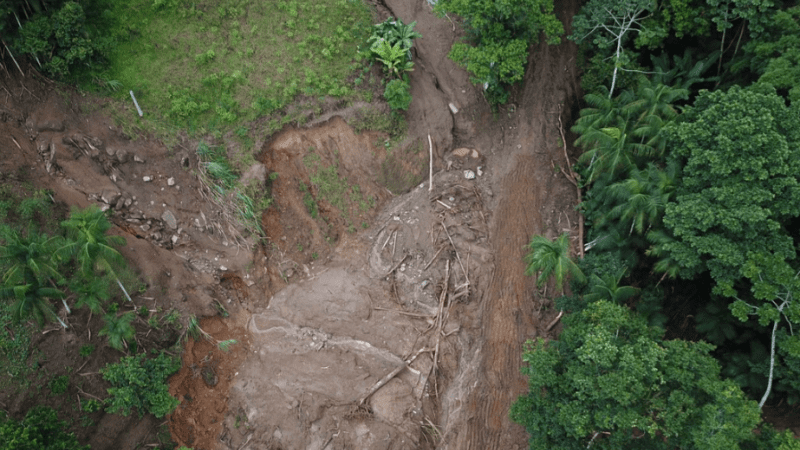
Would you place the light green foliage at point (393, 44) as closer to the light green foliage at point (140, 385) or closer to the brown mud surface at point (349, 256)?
the brown mud surface at point (349, 256)

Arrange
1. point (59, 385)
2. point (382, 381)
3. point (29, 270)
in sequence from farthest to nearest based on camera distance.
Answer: point (382, 381) → point (59, 385) → point (29, 270)

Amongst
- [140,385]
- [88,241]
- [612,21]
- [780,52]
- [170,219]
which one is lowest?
[140,385]

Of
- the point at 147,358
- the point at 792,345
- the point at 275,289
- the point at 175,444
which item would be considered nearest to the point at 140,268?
the point at 147,358

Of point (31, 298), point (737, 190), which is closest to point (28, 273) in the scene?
point (31, 298)

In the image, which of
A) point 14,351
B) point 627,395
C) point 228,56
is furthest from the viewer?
point 228,56

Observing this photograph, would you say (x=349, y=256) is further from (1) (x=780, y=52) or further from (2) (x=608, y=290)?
(1) (x=780, y=52)

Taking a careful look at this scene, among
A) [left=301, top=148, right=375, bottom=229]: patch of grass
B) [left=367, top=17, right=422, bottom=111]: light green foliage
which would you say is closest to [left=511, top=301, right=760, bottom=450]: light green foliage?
[left=301, top=148, right=375, bottom=229]: patch of grass

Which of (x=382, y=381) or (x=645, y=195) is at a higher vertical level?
(x=645, y=195)

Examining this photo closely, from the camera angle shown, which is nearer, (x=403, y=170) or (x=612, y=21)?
(x=612, y=21)
